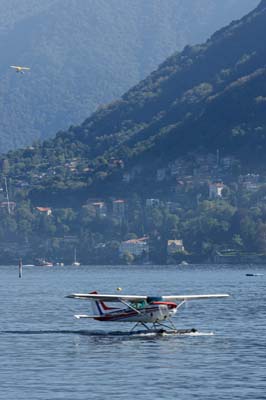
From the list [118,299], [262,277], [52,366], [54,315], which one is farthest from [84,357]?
[262,277]

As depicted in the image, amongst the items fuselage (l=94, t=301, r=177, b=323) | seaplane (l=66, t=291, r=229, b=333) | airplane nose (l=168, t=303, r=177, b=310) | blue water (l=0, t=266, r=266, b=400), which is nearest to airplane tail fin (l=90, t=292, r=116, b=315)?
seaplane (l=66, t=291, r=229, b=333)

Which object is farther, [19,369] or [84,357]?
[84,357]

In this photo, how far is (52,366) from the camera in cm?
6775

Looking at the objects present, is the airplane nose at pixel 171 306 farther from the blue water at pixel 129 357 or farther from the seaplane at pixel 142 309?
the blue water at pixel 129 357

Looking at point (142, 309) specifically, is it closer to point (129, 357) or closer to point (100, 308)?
point (100, 308)

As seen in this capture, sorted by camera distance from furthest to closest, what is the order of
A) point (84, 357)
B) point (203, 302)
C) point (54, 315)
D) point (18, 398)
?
point (203, 302) → point (54, 315) → point (84, 357) → point (18, 398)

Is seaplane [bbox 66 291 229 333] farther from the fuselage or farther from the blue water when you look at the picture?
the blue water

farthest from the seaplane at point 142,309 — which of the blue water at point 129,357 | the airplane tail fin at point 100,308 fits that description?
the blue water at point 129,357

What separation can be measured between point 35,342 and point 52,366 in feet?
41.5

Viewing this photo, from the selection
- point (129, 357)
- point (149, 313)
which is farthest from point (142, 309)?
point (129, 357)

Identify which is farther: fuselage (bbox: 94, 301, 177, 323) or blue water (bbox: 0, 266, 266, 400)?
fuselage (bbox: 94, 301, 177, 323)

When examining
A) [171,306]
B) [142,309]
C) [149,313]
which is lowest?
[149,313]

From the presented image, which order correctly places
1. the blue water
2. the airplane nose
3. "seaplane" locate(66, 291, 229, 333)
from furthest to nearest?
"seaplane" locate(66, 291, 229, 333) → the airplane nose → the blue water

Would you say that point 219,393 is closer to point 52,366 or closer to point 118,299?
point 52,366
